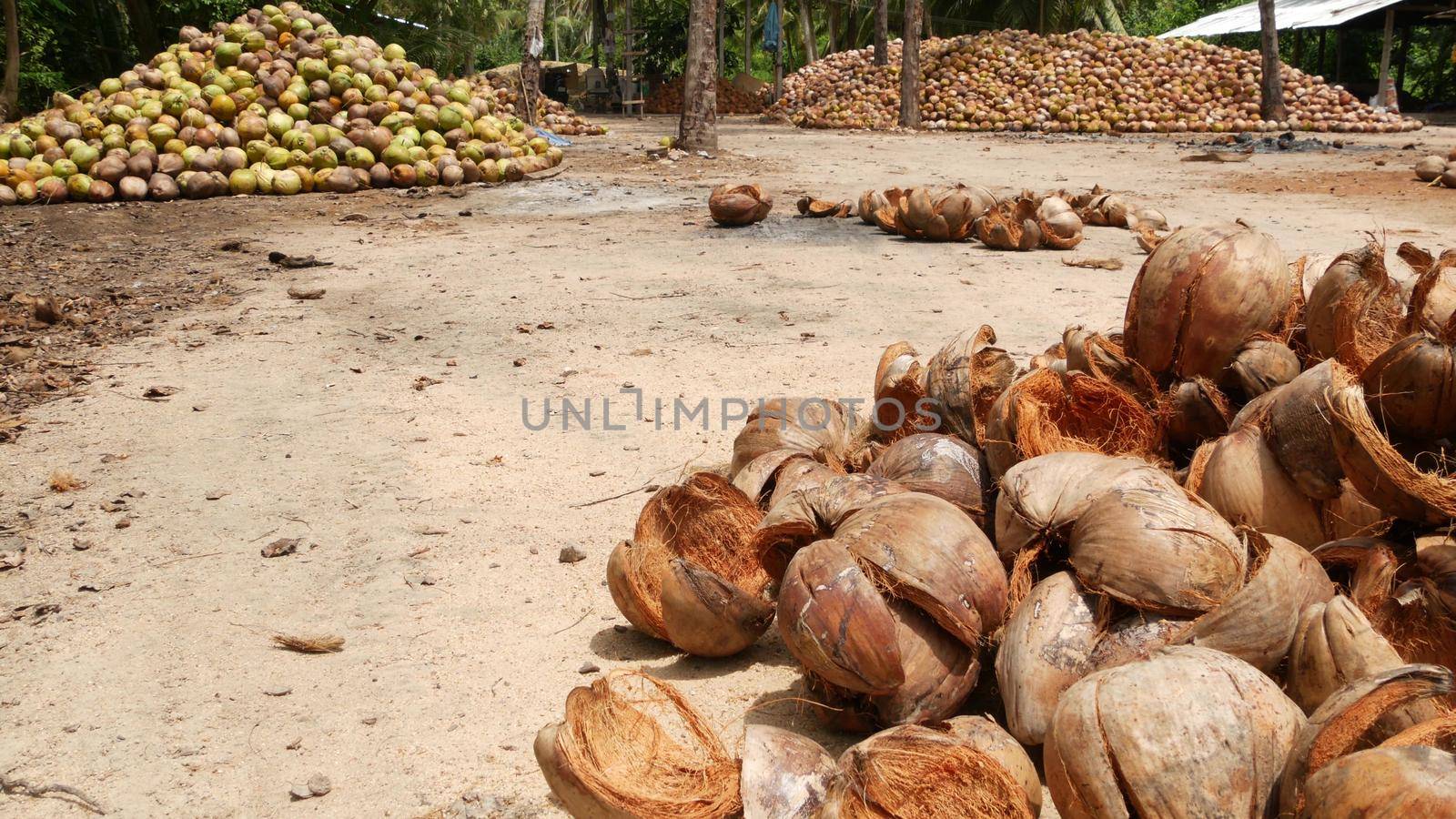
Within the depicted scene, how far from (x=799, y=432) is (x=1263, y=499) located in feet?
4.59

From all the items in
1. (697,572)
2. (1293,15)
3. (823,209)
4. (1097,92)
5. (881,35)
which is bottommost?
(697,572)

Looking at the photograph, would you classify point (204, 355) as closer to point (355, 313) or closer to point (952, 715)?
point (355, 313)

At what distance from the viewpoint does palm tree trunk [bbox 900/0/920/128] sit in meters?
20.2

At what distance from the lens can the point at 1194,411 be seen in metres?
2.87

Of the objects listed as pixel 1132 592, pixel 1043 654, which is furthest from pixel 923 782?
pixel 1132 592

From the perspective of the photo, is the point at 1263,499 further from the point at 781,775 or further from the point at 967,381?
the point at 781,775

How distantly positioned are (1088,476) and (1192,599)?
1.21ft

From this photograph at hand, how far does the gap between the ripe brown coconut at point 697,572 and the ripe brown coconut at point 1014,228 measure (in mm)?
5385

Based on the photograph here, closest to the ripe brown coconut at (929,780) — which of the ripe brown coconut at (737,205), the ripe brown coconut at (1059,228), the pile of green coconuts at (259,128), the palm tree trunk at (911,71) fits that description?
the ripe brown coconut at (1059,228)

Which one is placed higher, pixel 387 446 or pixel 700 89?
pixel 700 89

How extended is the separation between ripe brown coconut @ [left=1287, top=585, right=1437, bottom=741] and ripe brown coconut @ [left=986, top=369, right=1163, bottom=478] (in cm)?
87

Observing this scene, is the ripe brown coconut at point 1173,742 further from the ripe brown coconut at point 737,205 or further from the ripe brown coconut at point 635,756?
the ripe brown coconut at point 737,205

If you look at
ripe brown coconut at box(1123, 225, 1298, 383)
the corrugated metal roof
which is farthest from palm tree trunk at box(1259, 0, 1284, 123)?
ripe brown coconut at box(1123, 225, 1298, 383)

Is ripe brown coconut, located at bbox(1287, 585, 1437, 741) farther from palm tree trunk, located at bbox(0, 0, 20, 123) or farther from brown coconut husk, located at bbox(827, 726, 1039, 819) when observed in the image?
palm tree trunk, located at bbox(0, 0, 20, 123)
